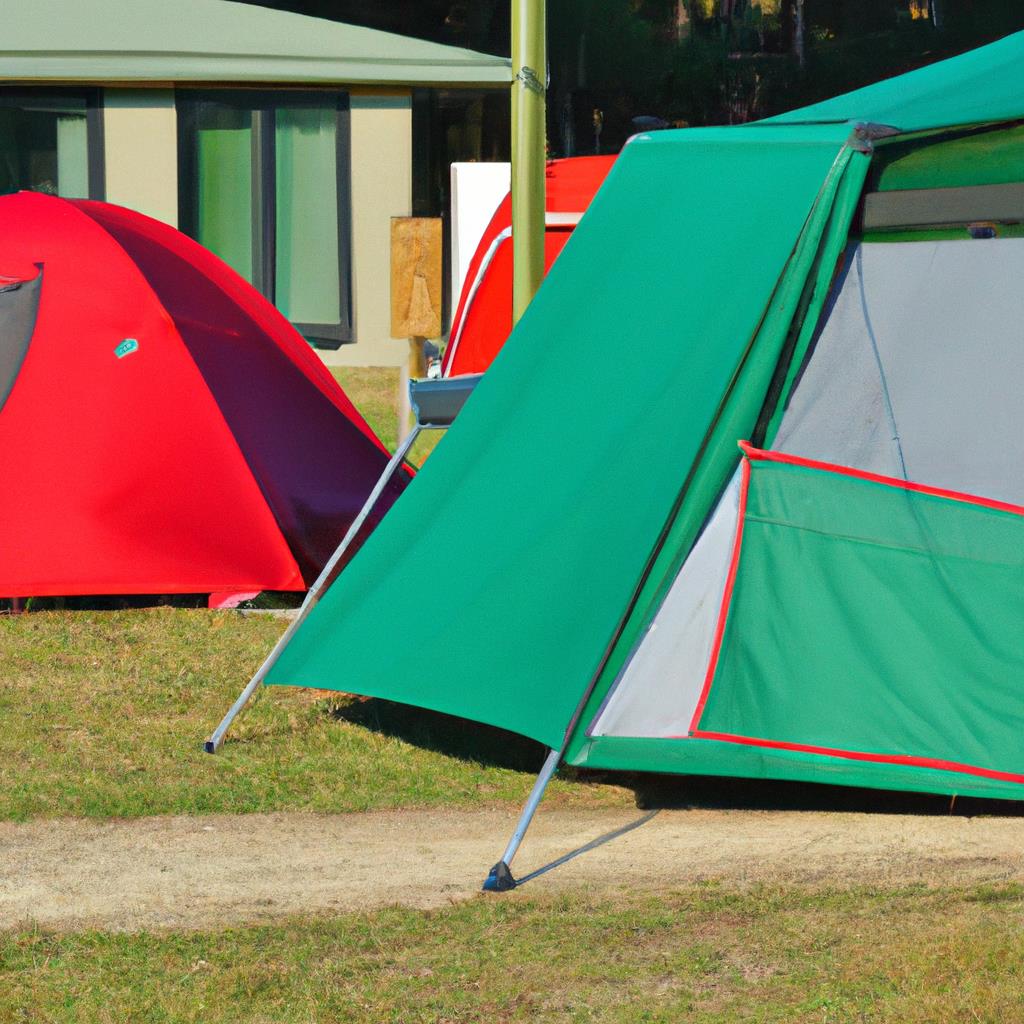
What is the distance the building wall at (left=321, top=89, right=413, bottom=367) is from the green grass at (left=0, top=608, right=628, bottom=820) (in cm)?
704

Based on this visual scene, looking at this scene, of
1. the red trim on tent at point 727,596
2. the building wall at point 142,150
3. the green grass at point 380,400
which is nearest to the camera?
the red trim on tent at point 727,596

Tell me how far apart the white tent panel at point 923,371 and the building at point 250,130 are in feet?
29.7

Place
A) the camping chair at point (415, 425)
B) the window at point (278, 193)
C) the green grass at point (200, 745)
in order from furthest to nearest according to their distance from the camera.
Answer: the window at point (278, 193), the camping chair at point (415, 425), the green grass at point (200, 745)

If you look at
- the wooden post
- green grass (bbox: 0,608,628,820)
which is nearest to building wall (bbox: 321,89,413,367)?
the wooden post

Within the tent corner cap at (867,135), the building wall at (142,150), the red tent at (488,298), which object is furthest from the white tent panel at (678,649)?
the building wall at (142,150)

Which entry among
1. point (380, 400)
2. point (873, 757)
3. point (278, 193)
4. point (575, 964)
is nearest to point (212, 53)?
point (278, 193)

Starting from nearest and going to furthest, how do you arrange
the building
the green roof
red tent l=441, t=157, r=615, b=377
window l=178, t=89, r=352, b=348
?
red tent l=441, t=157, r=615, b=377
the green roof
the building
window l=178, t=89, r=352, b=348

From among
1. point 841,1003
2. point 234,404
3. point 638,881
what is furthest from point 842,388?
point 234,404

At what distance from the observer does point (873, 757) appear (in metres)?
4.80

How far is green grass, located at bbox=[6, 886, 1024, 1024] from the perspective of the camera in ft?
12.5

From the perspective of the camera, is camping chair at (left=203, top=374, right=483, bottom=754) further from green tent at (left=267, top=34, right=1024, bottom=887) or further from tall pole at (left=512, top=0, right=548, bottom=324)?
tall pole at (left=512, top=0, right=548, bottom=324)

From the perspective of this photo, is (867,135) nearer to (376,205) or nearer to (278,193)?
(376,205)

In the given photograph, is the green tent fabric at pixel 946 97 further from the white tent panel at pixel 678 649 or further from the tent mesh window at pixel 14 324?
the tent mesh window at pixel 14 324

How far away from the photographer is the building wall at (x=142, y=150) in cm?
1368
